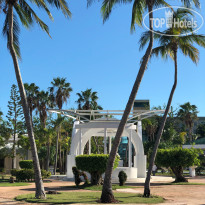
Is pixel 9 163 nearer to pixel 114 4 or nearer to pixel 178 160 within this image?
pixel 178 160

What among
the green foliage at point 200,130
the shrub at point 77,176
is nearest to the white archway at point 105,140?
the shrub at point 77,176

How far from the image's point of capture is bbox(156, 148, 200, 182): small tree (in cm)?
2388

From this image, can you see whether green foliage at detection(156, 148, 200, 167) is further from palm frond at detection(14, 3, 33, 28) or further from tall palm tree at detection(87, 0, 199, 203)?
palm frond at detection(14, 3, 33, 28)

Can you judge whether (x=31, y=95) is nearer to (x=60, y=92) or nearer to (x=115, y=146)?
(x=60, y=92)

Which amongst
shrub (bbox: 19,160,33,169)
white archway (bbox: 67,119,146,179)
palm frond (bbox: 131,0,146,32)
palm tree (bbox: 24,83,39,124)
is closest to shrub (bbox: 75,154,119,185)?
white archway (bbox: 67,119,146,179)

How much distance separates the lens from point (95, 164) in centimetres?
1956

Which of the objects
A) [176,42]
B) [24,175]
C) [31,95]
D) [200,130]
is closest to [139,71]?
[176,42]

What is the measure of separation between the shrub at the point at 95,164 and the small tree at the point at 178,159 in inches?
230

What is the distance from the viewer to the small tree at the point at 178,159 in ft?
78.3

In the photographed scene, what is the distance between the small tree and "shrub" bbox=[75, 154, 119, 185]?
585cm

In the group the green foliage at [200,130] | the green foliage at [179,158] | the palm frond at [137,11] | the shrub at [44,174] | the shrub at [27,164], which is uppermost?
the palm frond at [137,11]

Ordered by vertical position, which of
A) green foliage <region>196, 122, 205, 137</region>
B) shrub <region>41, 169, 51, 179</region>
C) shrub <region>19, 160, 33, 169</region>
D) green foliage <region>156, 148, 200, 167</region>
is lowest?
shrub <region>41, 169, 51, 179</region>

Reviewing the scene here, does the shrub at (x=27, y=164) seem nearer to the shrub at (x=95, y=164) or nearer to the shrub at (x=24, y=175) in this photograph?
the shrub at (x=24, y=175)

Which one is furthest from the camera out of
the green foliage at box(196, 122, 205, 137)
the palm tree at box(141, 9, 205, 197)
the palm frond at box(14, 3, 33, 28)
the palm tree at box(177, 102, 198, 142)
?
the green foliage at box(196, 122, 205, 137)
